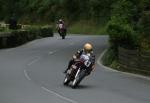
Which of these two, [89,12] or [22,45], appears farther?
[89,12]

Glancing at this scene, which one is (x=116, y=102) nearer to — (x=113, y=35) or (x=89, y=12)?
(x=113, y=35)

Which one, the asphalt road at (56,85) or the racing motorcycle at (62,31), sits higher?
the asphalt road at (56,85)

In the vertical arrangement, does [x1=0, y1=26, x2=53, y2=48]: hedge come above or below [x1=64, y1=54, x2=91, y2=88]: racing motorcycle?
below

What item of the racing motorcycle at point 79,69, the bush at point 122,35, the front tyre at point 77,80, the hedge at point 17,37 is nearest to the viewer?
the front tyre at point 77,80

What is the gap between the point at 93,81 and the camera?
23703 mm

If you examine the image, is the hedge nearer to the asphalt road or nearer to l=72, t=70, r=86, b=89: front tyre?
the asphalt road

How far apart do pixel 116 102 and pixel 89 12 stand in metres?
68.0

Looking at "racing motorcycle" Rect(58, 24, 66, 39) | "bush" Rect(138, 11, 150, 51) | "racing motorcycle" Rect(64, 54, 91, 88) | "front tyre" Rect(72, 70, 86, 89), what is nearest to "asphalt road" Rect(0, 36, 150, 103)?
"front tyre" Rect(72, 70, 86, 89)

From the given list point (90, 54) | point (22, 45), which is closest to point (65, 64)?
point (90, 54)

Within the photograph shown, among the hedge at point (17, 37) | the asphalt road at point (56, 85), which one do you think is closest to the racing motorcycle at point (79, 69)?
the asphalt road at point (56, 85)

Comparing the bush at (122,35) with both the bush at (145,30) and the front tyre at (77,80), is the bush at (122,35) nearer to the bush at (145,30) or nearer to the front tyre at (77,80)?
the bush at (145,30)

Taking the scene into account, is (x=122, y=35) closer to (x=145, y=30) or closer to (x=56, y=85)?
(x=145, y=30)

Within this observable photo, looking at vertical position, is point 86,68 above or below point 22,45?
above

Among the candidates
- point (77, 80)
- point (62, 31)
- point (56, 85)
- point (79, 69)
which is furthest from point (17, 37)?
point (77, 80)
